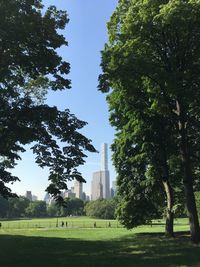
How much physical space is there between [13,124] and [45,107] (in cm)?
175

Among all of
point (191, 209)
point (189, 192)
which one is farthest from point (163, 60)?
point (191, 209)

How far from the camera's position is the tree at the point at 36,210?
185 metres

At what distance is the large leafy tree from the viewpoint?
64.1 feet

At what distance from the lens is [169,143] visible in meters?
34.2

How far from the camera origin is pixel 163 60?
26219 millimetres

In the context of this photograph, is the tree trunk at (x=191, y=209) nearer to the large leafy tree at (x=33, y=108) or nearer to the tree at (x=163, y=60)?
the tree at (x=163, y=60)

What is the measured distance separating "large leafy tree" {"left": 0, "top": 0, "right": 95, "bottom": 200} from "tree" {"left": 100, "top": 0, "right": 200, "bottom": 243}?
5047mm

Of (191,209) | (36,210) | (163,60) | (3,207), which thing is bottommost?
(191,209)

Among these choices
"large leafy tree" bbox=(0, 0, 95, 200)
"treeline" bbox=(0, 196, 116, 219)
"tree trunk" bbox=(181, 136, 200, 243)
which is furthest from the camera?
"treeline" bbox=(0, 196, 116, 219)

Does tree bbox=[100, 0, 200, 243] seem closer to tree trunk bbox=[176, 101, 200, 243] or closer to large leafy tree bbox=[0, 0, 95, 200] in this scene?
tree trunk bbox=[176, 101, 200, 243]

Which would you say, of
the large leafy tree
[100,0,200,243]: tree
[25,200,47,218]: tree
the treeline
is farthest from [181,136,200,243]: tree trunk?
[25,200,47,218]: tree

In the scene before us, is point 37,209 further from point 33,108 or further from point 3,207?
point 33,108

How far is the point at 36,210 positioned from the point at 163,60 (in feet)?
551

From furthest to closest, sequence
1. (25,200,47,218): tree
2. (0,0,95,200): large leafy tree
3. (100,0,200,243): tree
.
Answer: (25,200,47,218): tree, (100,0,200,243): tree, (0,0,95,200): large leafy tree
